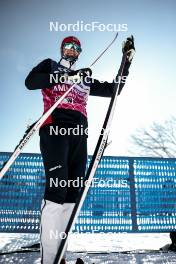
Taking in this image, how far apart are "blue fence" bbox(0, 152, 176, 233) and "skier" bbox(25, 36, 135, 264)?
9.62ft

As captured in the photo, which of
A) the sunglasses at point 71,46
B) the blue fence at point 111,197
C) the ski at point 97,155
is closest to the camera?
the ski at point 97,155

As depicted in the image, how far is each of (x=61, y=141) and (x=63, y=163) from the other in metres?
0.20

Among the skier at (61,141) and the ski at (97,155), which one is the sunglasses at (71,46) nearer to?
the skier at (61,141)

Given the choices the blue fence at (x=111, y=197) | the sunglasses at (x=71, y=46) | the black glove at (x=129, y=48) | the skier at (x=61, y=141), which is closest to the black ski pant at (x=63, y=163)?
the skier at (x=61, y=141)

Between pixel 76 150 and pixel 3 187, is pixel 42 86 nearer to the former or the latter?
→ pixel 76 150

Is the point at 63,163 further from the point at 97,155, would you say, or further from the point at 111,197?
the point at 111,197

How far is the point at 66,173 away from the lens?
236 centimetres

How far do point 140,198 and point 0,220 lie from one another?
9.14ft

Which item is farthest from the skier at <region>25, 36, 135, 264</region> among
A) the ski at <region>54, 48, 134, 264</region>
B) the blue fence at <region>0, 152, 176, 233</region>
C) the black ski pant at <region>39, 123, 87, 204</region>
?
the blue fence at <region>0, 152, 176, 233</region>

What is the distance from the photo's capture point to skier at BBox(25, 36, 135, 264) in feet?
7.17

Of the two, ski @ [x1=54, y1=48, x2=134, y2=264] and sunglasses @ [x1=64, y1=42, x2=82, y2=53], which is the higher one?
sunglasses @ [x1=64, y1=42, x2=82, y2=53]

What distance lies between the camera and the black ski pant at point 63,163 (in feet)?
7.43

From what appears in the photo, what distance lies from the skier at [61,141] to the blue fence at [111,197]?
2932mm

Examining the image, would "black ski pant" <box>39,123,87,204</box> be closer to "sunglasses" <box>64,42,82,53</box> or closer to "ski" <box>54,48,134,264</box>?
"ski" <box>54,48,134,264</box>
